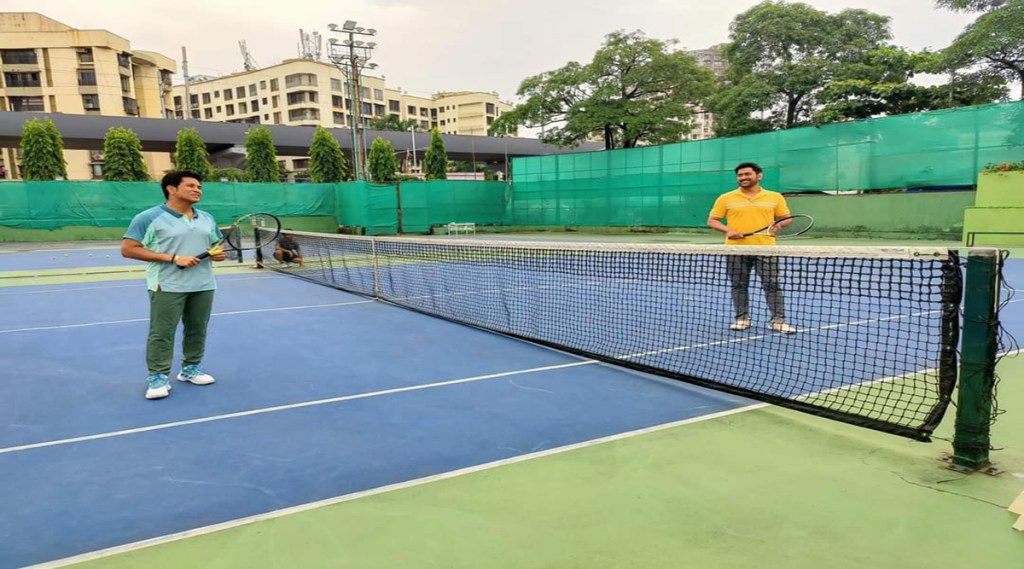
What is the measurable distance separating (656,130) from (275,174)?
716 inches

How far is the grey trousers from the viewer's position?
17.4 feet

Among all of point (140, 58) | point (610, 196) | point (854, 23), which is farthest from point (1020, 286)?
point (140, 58)

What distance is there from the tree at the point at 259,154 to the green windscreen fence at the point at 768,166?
11.7 metres

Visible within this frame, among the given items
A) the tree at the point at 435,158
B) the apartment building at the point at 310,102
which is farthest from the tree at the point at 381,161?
the apartment building at the point at 310,102

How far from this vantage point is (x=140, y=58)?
199 ft

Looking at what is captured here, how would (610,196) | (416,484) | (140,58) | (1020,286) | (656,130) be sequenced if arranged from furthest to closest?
(140,58) → (656,130) → (610,196) → (1020,286) → (416,484)

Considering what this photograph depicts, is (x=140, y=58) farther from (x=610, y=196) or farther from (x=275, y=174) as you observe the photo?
(x=610, y=196)

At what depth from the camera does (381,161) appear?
33.4 m

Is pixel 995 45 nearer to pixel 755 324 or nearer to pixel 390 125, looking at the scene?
pixel 755 324

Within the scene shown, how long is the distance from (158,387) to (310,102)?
85.4 metres

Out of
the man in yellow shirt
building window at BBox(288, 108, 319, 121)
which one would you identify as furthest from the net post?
building window at BBox(288, 108, 319, 121)

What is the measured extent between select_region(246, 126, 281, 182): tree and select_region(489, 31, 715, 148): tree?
1195 cm

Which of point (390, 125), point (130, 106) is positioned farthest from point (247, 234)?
point (390, 125)

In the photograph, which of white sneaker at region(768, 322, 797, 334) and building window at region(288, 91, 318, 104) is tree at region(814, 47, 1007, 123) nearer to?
white sneaker at region(768, 322, 797, 334)
